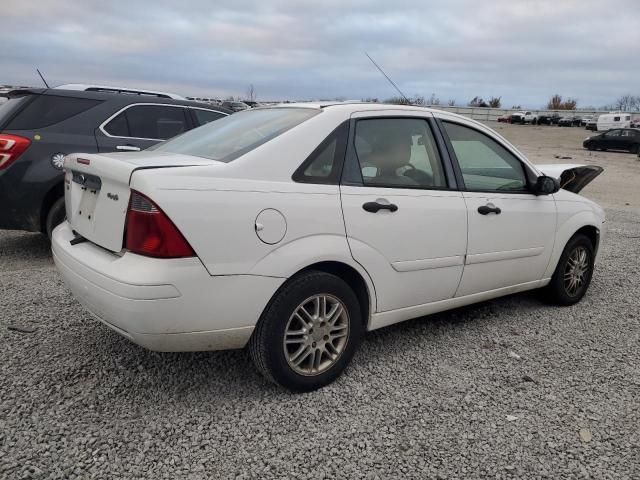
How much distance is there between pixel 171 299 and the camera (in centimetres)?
254

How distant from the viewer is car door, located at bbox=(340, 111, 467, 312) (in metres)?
3.14

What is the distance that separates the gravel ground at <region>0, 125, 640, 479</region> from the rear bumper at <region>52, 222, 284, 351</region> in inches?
18.1

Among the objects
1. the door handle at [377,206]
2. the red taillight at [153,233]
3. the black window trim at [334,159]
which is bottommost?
the red taillight at [153,233]

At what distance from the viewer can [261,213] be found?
272 cm

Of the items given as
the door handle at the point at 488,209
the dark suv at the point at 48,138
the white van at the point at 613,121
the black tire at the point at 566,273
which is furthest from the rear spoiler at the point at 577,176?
the white van at the point at 613,121

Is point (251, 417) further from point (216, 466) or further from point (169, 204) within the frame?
point (169, 204)

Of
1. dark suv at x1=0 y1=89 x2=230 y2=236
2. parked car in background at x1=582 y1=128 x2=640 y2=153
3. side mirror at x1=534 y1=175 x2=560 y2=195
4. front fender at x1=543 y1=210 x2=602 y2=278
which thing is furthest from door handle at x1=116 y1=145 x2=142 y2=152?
parked car in background at x1=582 y1=128 x2=640 y2=153

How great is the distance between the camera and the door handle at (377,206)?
312cm

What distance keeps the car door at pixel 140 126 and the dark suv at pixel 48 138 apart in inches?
0.4

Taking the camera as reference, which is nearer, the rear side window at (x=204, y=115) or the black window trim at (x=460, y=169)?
the black window trim at (x=460, y=169)

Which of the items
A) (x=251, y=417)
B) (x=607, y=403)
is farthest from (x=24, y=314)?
(x=607, y=403)

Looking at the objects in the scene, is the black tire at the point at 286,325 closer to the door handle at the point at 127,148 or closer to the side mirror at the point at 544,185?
the side mirror at the point at 544,185

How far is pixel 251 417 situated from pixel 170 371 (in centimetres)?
71

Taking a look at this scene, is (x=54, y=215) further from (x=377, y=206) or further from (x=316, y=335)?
(x=377, y=206)
